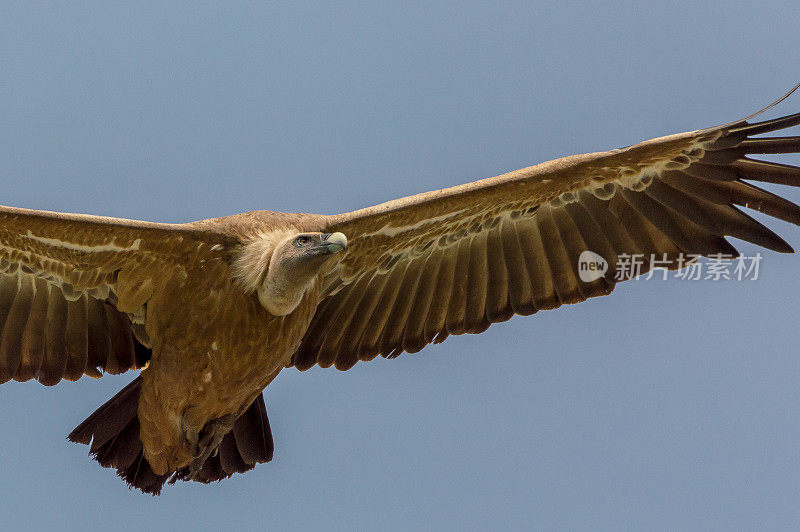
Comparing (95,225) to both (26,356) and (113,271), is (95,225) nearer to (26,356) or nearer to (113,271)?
(113,271)

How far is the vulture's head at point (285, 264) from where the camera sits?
28.5 ft

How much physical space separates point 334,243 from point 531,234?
2318 mm

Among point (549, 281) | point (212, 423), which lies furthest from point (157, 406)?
point (549, 281)

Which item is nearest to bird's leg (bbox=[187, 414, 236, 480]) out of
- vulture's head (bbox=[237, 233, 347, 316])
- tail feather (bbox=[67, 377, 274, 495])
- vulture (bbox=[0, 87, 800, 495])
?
vulture (bbox=[0, 87, 800, 495])

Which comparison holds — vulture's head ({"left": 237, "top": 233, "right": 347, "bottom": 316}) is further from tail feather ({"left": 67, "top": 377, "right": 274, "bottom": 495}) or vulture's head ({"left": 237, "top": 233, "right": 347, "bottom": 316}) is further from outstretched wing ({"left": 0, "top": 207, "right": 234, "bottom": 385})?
tail feather ({"left": 67, "top": 377, "right": 274, "bottom": 495})

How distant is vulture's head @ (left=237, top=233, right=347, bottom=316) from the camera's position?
8688 millimetres

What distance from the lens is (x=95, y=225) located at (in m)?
8.79

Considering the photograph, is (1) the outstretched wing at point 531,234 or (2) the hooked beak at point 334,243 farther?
(1) the outstretched wing at point 531,234

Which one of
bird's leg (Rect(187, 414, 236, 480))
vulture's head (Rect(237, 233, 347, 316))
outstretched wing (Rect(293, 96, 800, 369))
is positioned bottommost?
bird's leg (Rect(187, 414, 236, 480))

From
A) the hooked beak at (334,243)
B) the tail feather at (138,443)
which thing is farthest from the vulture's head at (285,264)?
the tail feather at (138,443)

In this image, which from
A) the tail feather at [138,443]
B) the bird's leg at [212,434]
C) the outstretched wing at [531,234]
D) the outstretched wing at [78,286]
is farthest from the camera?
the tail feather at [138,443]

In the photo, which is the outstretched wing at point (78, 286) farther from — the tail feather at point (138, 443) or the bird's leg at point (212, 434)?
the bird's leg at point (212, 434)

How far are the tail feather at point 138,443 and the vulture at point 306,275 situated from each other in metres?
0.01

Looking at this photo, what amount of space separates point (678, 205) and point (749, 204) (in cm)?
57
